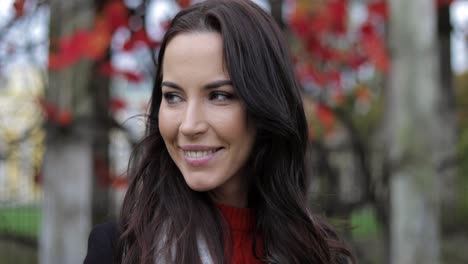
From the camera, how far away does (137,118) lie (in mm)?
2307

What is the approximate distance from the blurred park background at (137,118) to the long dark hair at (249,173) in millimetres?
263

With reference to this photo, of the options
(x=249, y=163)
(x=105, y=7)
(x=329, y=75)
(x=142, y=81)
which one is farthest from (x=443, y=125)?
(x=249, y=163)

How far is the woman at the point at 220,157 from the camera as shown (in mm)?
1705

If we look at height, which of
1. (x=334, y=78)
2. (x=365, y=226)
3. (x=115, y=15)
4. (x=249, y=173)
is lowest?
(x=365, y=226)

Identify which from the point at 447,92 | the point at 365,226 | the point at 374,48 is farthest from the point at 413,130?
the point at 447,92

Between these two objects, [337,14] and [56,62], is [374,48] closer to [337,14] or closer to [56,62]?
[337,14]

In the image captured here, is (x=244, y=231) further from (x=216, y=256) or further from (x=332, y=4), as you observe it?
(x=332, y=4)

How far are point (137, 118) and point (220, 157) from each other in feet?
2.13

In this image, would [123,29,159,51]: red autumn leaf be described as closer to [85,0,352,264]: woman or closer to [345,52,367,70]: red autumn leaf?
[345,52,367,70]: red autumn leaf

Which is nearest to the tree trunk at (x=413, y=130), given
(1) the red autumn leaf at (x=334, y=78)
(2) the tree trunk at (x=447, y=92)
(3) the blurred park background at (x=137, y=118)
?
(3) the blurred park background at (x=137, y=118)

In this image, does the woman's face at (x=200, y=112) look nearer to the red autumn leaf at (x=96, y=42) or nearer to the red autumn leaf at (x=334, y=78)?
the red autumn leaf at (x=96, y=42)

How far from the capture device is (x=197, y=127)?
167 cm

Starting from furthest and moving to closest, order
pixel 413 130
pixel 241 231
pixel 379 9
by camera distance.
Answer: pixel 379 9 < pixel 413 130 < pixel 241 231

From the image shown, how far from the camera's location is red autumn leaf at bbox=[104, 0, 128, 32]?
3.49 metres
